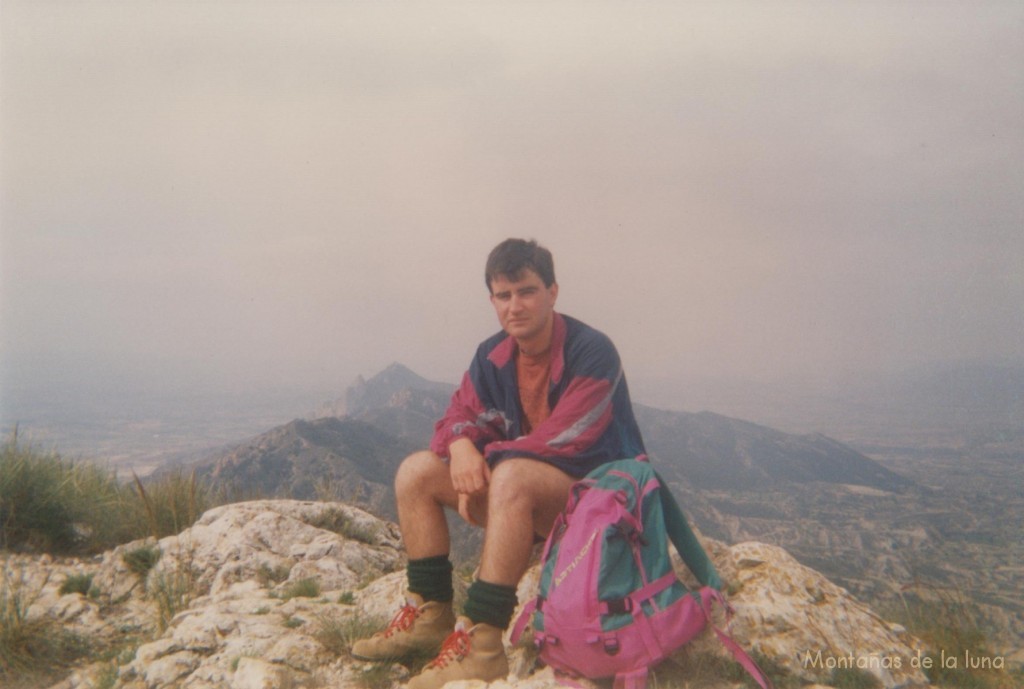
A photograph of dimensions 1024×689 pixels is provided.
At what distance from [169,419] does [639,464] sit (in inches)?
2213

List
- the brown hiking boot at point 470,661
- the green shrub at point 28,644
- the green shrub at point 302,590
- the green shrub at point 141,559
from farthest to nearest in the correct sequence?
the green shrub at point 141,559
the green shrub at point 302,590
the green shrub at point 28,644
the brown hiking boot at point 470,661

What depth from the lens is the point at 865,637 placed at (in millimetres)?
3166

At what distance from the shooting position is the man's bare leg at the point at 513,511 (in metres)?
2.69

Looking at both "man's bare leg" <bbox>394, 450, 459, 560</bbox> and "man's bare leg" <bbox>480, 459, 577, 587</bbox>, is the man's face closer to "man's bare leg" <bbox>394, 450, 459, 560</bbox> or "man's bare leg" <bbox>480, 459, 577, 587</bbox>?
"man's bare leg" <bbox>480, 459, 577, 587</bbox>

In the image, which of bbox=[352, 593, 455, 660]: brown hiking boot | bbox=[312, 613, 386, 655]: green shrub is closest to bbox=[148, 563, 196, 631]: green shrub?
bbox=[312, 613, 386, 655]: green shrub

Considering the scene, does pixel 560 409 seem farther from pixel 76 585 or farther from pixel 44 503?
pixel 44 503

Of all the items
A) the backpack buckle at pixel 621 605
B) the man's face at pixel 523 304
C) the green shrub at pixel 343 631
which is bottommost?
the green shrub at pixel 343 631

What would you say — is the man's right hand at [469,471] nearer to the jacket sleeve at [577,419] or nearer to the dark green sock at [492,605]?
the jacket sleeve at [577,419]

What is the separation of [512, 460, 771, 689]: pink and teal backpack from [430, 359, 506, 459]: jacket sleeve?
697 millimetres

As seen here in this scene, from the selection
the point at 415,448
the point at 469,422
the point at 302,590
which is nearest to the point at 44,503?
the point at 302,590

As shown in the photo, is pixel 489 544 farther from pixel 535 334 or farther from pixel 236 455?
pixel 236 455

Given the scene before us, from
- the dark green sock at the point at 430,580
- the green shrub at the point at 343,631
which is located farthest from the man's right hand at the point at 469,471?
the green shrub at the point at 343,631

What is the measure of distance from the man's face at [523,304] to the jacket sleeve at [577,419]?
290 mm

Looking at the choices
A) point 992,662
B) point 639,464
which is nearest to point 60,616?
point 639,464
